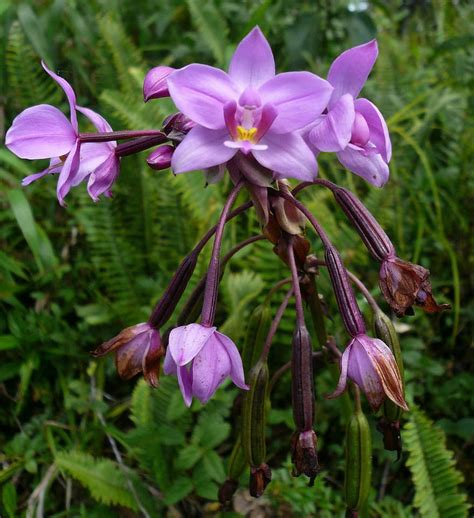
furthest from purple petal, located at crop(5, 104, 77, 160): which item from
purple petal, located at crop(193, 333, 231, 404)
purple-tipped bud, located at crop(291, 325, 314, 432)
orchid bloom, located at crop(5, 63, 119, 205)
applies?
purple-tipped bud, located at crop(291, 325, 314, 432)

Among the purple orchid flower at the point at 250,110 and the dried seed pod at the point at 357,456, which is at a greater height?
the purple orchid flower at the point at 250,110

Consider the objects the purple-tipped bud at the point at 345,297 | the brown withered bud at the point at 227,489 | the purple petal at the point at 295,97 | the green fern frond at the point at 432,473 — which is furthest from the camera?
the green fern frond at the point at 432,473

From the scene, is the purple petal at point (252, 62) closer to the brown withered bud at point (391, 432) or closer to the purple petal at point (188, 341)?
the purple petal at point (188, 341)

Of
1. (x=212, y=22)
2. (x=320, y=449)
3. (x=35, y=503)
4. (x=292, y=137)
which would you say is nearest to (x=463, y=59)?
(x=212, y=22)

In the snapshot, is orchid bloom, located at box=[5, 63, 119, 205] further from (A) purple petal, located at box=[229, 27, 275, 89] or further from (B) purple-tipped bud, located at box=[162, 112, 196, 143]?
(A) purple petal, located at box=[229, 27, 275, 89]

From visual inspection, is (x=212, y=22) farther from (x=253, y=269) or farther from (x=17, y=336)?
(x=17, y=336)

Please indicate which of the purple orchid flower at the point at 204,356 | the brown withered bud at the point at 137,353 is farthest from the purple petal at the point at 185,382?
the brown withered bud at the point at 137,353
